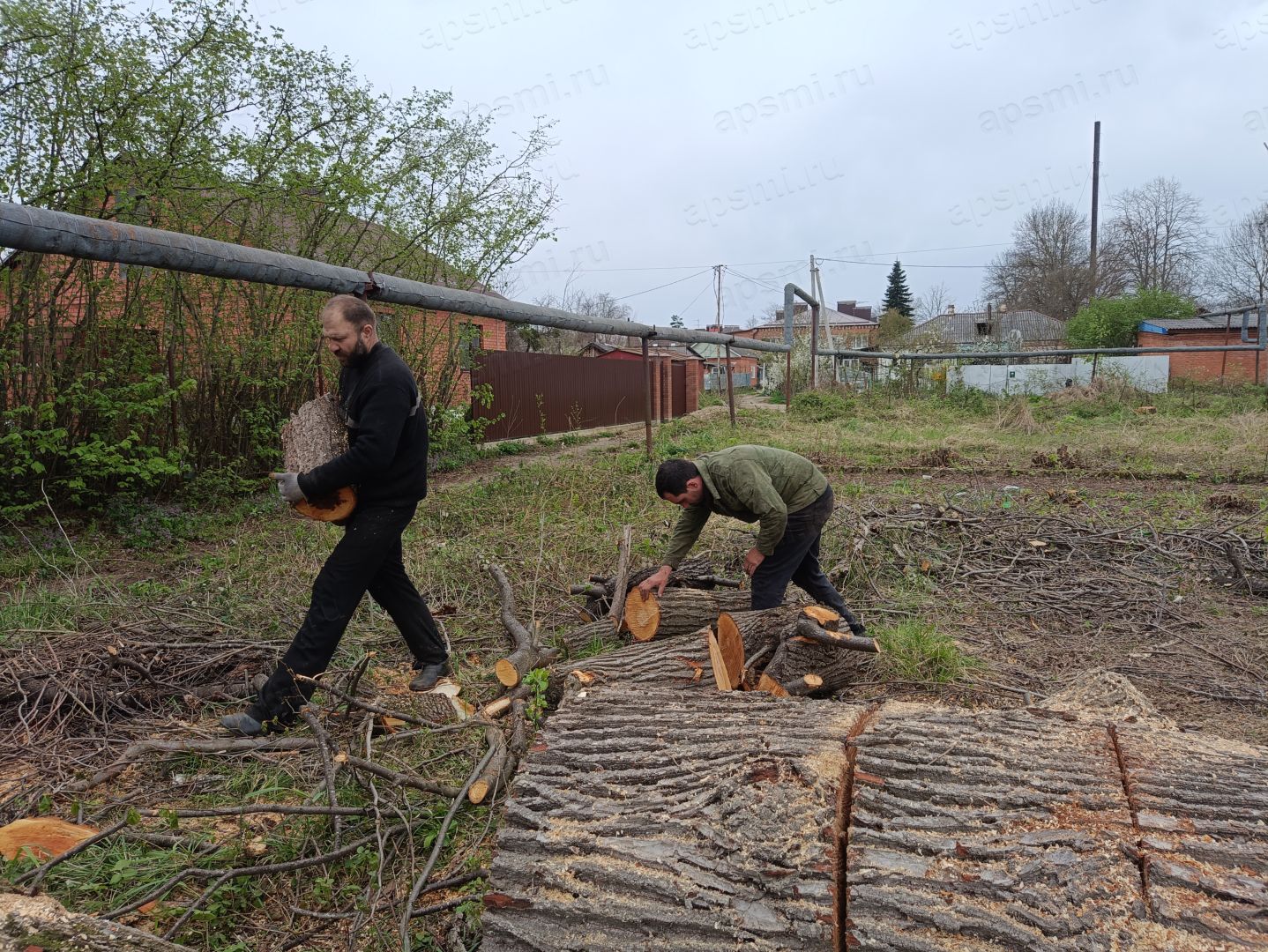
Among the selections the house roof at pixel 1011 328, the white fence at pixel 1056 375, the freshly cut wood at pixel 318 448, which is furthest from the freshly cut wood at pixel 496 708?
the house roof at pixel 1011 328

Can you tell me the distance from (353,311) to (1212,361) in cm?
3169

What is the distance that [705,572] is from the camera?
514cm

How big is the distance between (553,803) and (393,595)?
6.49 feet

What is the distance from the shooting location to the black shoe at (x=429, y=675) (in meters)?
3.81

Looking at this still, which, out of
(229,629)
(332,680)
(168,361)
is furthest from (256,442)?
(332,680)

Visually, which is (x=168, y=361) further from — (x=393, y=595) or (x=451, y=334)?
(x=393, y=595)

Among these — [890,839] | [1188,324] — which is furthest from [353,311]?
[1188,324]

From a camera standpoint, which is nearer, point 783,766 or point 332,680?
point 783,766

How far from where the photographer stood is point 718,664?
3549 mm

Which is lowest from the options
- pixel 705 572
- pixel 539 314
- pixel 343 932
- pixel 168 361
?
pixel 343 932

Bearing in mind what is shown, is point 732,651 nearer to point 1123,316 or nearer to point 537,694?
point 537,694

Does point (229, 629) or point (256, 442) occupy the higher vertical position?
point (256, 442)

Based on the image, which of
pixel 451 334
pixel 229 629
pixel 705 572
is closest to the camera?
pixel 229 629

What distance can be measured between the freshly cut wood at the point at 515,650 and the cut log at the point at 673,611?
20.0 inches
